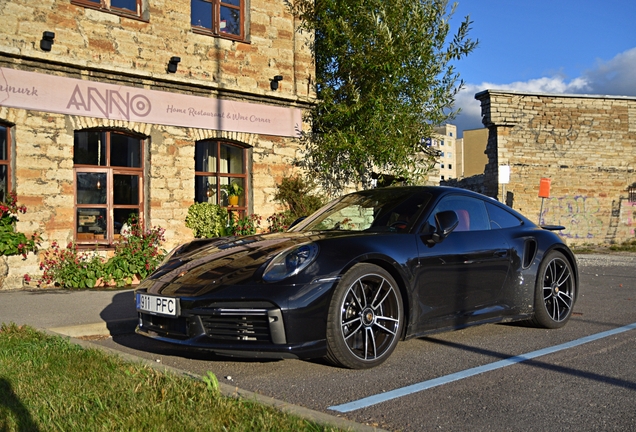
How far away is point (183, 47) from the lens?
12.7 meters

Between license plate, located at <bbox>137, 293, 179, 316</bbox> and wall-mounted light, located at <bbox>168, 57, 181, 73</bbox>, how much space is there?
784cm

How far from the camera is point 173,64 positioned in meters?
12.3

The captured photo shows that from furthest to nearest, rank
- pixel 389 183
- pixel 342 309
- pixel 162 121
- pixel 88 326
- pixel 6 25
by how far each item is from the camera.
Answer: pixel 389 183 < pixel 162 121 < pixel 6 25 < pixel 88 326 < pixel 342 309

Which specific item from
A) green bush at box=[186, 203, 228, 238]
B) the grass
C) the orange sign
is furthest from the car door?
the orange sign

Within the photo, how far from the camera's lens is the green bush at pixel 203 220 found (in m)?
12.6

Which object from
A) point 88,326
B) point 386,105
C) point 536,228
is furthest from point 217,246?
point 386,105

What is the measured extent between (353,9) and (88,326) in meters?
9.87

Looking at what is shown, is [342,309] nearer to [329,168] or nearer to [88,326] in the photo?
[88,326]

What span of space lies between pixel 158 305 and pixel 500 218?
3264 millimetres

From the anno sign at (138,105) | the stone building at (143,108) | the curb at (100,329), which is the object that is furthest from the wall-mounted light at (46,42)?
the curb at (100,329)

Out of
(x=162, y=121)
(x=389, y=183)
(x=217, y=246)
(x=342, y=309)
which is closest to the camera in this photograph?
(x=342, y=309)

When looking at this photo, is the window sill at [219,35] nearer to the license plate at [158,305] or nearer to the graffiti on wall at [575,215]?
the license plate at [158,305]

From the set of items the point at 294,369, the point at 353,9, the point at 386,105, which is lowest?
the point at 294,369

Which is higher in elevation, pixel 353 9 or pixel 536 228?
pixel 353 9
